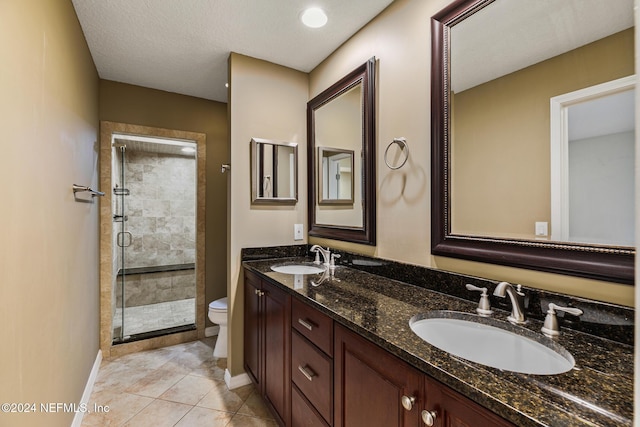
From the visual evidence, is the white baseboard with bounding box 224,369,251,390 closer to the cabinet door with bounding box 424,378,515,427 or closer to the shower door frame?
the shower door frame

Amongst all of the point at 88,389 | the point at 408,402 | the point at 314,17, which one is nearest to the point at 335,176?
the point at 314,17

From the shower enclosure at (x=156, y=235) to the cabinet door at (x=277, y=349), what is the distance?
1.64m

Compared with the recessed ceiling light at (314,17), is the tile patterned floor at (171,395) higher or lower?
lower

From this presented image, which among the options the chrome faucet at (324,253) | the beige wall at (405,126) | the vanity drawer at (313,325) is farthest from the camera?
the chrome faucet at (324,253)

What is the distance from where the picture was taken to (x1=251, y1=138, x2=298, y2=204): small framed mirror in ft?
7.49

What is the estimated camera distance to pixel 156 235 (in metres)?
4.41

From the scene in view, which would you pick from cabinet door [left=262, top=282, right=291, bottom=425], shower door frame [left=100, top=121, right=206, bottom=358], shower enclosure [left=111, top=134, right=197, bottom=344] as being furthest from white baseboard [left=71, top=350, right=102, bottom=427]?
cabinet door [left=262, top=282, right=291, bottom=425]

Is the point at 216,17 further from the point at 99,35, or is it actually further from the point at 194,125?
the point at 194,125

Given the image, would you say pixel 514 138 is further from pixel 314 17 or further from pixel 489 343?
pixel 314 17

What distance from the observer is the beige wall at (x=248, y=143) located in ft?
7.32

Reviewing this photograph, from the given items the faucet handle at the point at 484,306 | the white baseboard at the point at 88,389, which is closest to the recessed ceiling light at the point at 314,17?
the faucet handle at the point at 484,306

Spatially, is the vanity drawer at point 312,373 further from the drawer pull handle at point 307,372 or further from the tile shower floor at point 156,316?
the tile shower floor at point 156,316

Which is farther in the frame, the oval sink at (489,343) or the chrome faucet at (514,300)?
the chrome faucet at (514,300)

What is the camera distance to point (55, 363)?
1397 millimetres
